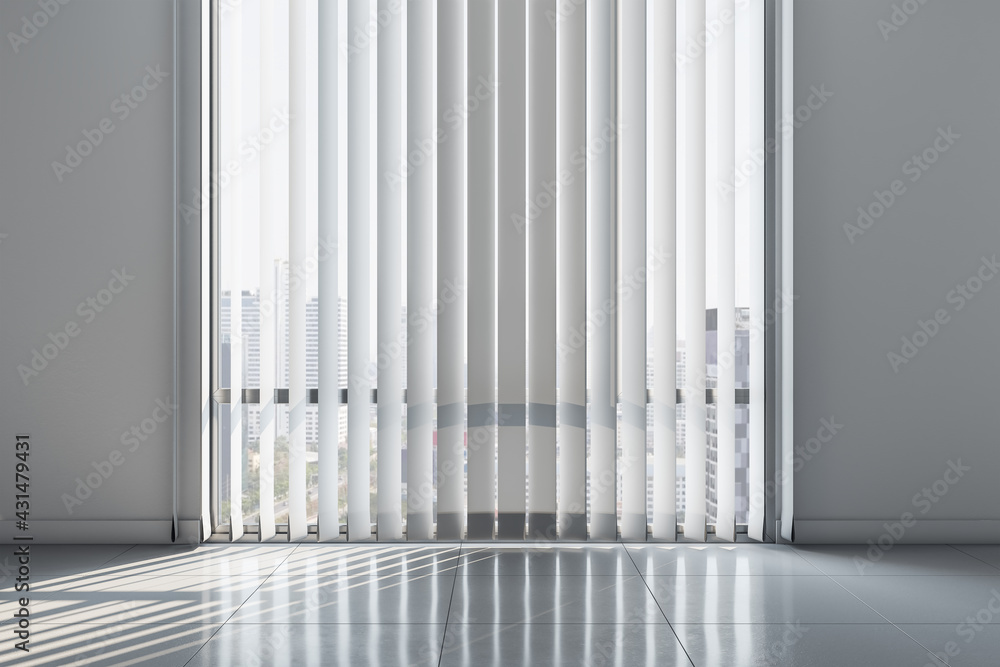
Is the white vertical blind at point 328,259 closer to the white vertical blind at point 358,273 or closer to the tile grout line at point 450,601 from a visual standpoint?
the white vertical blind at point 358,273

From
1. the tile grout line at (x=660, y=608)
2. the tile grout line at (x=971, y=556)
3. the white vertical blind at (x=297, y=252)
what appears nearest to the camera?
the tile grout line at (x=660, y=608)

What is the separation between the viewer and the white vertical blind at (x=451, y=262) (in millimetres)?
2713

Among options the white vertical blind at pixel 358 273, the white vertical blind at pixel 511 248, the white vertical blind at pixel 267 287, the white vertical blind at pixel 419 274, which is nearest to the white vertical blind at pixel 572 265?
the white vertical blind at pixel 511 248

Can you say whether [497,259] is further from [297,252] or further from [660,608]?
[660,608]

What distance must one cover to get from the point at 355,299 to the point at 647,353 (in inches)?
45.8

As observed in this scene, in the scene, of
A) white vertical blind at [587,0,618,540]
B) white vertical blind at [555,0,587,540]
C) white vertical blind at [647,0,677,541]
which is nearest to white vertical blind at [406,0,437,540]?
white vertical blind at [555,0,587,540]

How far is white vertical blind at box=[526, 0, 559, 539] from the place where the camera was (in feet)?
8.89

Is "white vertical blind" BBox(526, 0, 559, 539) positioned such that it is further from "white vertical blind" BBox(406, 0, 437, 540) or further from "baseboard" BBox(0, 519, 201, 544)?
"baseboard" BBox(0, 519, 201, 544)

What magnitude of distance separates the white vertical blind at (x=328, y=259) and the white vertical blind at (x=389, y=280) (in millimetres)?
168

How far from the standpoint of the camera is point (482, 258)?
2.72 meters

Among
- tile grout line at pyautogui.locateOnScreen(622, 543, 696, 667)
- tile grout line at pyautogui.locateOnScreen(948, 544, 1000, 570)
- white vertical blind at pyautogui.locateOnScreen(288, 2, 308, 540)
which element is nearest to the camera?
tile grout line at pyautogui.locateOnScreen(622, 543, 696, 667)

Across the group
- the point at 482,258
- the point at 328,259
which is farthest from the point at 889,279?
the point at 328,259

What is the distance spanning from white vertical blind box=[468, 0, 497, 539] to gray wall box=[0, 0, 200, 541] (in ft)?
3.54

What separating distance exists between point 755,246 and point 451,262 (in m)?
1.22
